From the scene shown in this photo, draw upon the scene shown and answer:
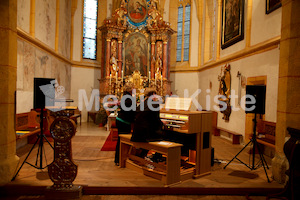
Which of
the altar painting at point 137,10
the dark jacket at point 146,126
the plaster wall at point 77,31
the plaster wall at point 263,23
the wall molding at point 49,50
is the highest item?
the altar painting at point 137,10

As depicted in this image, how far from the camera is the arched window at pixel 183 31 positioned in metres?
14.0

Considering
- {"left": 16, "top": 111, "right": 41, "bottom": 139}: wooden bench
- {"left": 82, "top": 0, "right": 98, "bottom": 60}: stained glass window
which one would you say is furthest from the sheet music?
{"left": 82, "top": 0, "right": 98, "bottom": 60}: stained glass window

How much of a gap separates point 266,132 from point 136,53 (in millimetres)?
8718

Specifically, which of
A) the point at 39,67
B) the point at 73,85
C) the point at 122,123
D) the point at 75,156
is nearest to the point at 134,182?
the point at 122,123

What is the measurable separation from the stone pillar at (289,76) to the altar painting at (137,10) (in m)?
10.1

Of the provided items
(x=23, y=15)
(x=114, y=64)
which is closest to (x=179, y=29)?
(x=114, y=64)

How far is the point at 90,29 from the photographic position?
1380cm

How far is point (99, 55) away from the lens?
14141 mm

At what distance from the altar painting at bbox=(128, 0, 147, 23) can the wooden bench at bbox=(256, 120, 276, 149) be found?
31.1ft

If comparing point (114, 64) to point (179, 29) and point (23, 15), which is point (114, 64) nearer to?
point (179, 29)

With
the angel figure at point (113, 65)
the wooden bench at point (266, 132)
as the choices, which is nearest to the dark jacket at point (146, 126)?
the wooden bench at point (266, 132)

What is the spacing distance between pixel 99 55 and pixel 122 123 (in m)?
9.64

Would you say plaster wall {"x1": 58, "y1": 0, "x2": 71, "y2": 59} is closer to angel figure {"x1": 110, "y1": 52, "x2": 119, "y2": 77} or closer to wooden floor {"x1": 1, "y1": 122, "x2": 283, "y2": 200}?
angel figure {"x1": 110, "y1": 52, "x2": 119, "y2": 77}

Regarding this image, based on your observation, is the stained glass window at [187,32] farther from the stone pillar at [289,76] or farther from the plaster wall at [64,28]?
the stone pillar at [289,76]
